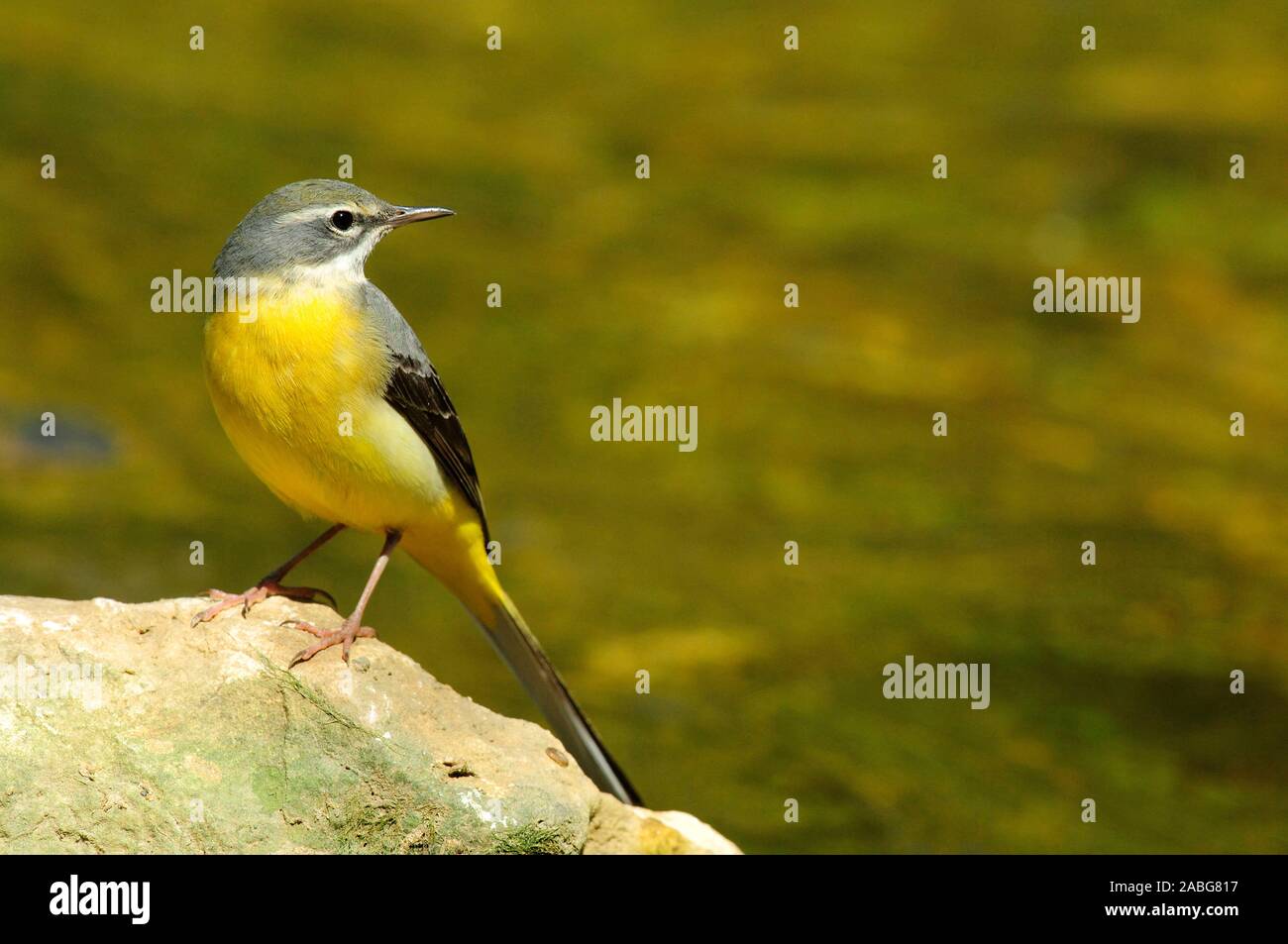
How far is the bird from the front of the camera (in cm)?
824

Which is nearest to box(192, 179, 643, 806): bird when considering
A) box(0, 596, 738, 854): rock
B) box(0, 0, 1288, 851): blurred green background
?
box(0, 596, 738, 854): rock

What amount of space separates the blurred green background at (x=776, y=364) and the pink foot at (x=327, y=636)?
4874 millimetres

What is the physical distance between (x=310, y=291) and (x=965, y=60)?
19573mm

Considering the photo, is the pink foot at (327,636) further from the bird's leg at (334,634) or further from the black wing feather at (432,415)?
the black wing feather at (432,415)

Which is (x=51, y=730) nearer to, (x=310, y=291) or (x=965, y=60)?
(x=310, y=291)

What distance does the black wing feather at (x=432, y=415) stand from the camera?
877 centimetres

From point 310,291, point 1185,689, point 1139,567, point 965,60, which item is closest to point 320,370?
point 310,291

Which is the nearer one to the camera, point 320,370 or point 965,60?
point 320,370

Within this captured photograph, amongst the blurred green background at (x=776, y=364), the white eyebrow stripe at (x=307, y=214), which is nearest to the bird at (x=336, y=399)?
the white eyebrow stripe at (x=307, y=214)

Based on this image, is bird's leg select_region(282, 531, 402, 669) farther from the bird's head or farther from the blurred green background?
the blurred green background

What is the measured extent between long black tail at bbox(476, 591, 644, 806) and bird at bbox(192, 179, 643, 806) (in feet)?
0.03

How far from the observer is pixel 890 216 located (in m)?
22.0

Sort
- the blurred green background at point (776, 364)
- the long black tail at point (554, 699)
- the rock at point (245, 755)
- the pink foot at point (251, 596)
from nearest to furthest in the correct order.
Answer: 1. the rock at point (245, 755)
2. the pink foot at point (251, 596)
3. the long black tail at point (554, 699)
4. the blurred green background at point (776, 364)

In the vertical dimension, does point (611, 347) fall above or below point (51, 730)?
above
